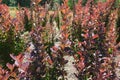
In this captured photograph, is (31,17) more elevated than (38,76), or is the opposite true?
(38,76)

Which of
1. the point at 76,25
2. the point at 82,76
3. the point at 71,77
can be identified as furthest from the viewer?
the point at 76,25

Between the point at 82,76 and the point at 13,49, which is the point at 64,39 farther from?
the point at 13,49

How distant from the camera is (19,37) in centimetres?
666

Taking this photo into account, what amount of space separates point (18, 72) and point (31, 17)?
967 cm

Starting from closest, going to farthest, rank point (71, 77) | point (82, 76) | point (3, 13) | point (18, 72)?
point (18, 72) < point (82, 76) < point (71, 77) < point (3, 13)

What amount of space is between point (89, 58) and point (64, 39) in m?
0.42

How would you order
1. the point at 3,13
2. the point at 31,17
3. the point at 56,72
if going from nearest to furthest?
1. the point at 56,72
2. the point at 3,13
3. the point at 31,17

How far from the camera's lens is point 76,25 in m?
9.19

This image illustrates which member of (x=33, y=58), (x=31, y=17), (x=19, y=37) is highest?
(x=33, y=58)

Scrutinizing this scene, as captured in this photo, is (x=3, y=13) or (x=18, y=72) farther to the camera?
(x=3, y=13)

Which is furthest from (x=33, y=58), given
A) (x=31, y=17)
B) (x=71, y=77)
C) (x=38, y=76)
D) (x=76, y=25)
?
(x=31, y=17)

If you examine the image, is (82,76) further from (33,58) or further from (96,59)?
(33,58)

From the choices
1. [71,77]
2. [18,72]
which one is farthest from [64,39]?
[71,77]

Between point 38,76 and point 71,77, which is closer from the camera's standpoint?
point 38,76
